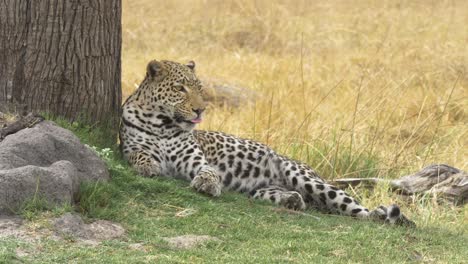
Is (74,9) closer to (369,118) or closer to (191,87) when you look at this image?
(191,87)

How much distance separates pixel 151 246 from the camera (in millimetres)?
6164

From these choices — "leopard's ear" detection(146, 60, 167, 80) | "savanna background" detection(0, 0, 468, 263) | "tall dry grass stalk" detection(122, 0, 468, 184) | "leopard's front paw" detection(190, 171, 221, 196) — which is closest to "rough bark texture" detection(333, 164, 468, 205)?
"savanna background" detection(0, 0, 468, 263)

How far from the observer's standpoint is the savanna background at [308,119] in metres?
6.50

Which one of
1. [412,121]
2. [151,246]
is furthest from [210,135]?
[412,121]

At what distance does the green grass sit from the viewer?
233 inches

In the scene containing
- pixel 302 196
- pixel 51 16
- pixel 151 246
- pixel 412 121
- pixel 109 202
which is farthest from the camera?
pixel 412 121

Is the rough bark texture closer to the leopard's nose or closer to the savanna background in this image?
the savanna background

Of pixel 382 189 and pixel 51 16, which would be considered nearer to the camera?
pixel 51 16

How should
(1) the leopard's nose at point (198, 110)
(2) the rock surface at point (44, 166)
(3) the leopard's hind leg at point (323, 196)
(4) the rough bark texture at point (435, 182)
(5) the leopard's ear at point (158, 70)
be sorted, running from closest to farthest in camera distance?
(2) the rock surface at point (44, 166) → (3) the leopard's hind leg at point (323, 196) → (1) the leopard's nose at point (198, 110) → (5) the leopard's ear at point (158, 70) → (4) the rough bark texture at point (435, 182)

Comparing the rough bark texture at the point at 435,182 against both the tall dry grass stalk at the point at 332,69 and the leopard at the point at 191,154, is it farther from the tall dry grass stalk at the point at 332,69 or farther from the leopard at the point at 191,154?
the leopard at the point at 191,154

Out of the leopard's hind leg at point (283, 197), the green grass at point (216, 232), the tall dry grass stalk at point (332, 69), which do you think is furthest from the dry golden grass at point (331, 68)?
the green grass at point (216, 232)

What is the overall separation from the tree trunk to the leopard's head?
0.46 metres

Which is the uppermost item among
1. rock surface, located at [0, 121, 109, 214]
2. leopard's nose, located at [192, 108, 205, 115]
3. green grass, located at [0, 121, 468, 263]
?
Result: leopard's nose, located at [192, 108, 205, 115]

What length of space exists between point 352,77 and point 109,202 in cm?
770
